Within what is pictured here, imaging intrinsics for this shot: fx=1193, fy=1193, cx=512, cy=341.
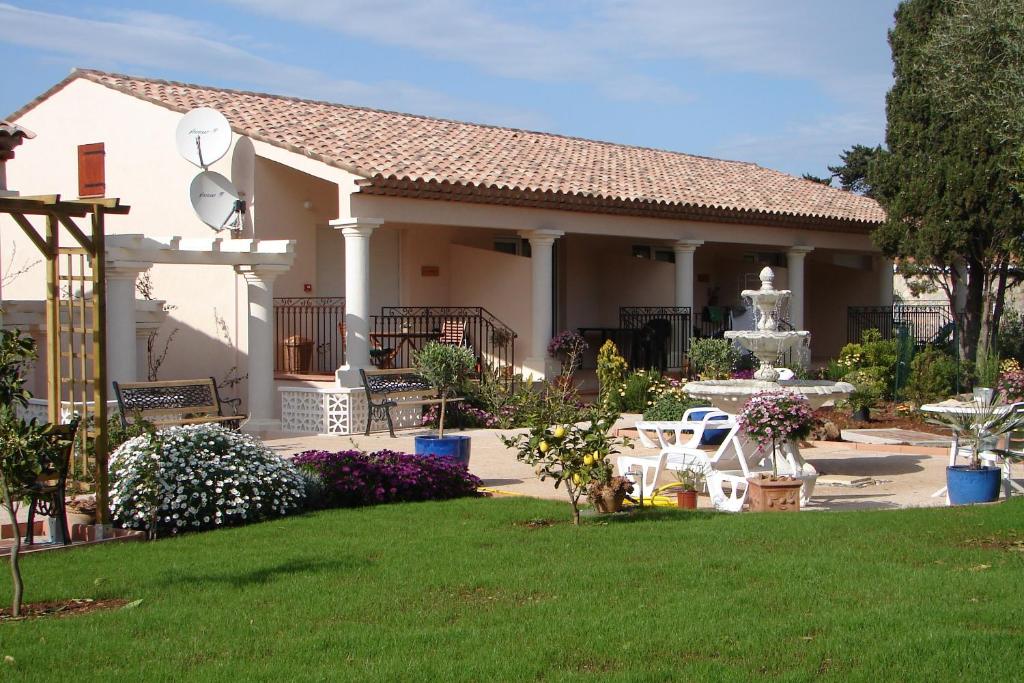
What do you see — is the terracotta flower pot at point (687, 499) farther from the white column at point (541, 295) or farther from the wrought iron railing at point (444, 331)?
the white column at point (541, 295)

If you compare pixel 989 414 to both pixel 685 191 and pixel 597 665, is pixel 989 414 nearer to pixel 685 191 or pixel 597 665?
pixel 597 665

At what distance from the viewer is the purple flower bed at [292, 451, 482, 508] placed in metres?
9.61

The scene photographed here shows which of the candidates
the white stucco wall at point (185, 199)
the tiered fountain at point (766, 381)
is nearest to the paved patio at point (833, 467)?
the tiered fountain at point (766, 381)

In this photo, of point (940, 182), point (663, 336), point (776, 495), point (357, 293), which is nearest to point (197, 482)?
point (776, 495)

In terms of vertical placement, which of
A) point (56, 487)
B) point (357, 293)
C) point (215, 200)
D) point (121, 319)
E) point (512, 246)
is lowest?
point (56, 487)

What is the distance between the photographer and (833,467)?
12.5 metres

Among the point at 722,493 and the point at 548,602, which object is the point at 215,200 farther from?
the point at 548,602

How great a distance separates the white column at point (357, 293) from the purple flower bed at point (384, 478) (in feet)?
17.8

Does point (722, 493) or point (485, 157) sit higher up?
point (485, 157)

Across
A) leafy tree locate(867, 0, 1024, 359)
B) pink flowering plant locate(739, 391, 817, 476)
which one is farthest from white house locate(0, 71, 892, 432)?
pink flowering plant locate(739, 391, 817, 476)

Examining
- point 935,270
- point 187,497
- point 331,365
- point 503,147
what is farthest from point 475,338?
point 187,497

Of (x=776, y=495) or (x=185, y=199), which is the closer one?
(x=776, y=495)

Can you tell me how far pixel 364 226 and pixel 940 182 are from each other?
9.65 m

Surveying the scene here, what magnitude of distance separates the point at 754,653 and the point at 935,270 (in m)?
18.9
